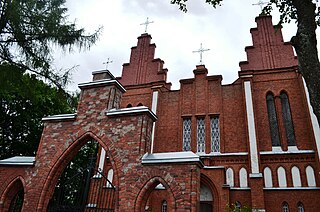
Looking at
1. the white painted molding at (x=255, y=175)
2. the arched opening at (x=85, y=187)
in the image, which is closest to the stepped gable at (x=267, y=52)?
the white painted molding at (x=255, y=175)

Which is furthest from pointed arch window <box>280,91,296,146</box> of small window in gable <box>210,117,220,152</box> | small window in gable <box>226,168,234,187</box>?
small window in gable <box>210,117,220,152</box>

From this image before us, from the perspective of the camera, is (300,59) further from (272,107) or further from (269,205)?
(272,107)

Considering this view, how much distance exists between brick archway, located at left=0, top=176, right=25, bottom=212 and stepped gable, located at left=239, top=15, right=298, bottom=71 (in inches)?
471

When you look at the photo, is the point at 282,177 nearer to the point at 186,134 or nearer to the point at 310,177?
the point at 310,177

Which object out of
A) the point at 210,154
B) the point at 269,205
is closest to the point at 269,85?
the point at 210,154

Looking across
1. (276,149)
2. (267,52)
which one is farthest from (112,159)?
(267,52)

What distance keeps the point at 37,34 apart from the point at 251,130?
33.2ft

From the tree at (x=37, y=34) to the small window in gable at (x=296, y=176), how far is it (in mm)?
10013

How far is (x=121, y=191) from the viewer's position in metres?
6.58

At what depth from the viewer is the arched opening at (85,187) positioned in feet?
23.7

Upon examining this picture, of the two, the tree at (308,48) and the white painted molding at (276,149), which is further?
the white painted molding at (276,149)

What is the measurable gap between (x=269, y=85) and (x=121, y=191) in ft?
35.1

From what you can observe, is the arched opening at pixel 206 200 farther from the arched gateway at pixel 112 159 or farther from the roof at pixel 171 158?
the roof at pixel 171 158

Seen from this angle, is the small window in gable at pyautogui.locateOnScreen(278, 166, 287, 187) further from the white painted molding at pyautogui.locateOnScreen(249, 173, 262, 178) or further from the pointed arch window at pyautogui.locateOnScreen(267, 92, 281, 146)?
the pointed arch window at pyautogui.locateOnScreen(267, 92, 281, 146)
